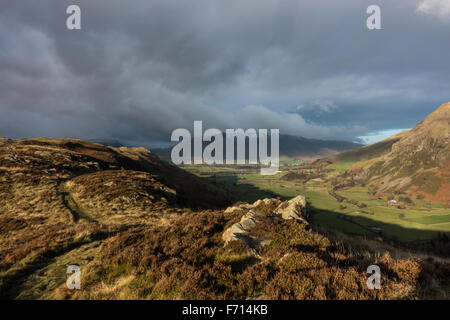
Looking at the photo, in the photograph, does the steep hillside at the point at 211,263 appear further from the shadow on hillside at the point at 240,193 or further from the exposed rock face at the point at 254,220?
the shadow on hillside at the point at 240,193

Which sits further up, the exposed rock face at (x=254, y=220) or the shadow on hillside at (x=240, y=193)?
the exposed rock face at (x=254, y=220)

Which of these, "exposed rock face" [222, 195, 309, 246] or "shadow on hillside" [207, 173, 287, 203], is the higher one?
"exposed rock face" [222, 195, 309, 246]

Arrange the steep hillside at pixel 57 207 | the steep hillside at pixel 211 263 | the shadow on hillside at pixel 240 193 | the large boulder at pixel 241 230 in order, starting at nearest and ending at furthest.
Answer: the steep hillside at pixel 211 263 → the large boulder at pixel 241 230 → the steep hillside at pixel 57 207 → the shadow on hillside at pixel 240 193

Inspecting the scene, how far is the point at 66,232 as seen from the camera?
13.4 meters

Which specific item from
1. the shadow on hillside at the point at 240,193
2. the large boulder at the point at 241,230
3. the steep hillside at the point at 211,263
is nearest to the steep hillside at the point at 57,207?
the steep hillside at the point at 211,263

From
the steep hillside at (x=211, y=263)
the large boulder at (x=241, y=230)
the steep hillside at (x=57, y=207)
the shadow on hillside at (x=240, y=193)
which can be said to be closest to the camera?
the steep hillside at (x=211, y=263)

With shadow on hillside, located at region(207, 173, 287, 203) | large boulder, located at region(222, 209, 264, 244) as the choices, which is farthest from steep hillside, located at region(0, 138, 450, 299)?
shadow on hillside, located at region(207, 173, 287, 203)

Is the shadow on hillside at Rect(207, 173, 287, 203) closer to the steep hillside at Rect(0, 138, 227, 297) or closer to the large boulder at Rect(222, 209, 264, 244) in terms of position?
the steep hillside at Rect(0, 138, 227, 297)

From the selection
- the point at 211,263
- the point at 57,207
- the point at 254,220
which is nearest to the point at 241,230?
the point at 254,220

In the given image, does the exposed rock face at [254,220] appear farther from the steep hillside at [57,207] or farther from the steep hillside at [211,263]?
the steep hillside at [57,207]

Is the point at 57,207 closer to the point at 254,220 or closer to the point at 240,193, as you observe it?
the point at 254,220

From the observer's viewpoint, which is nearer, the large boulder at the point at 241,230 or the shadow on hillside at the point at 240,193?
the large boulder at the point at 241,230
